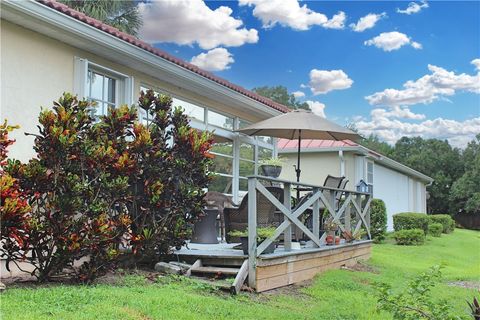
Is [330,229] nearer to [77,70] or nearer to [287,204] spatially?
[287,204]

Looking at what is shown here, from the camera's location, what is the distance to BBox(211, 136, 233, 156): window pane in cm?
970

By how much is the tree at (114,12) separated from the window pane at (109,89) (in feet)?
44.2

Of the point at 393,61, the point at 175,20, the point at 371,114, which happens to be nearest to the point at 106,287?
the point at 175,20

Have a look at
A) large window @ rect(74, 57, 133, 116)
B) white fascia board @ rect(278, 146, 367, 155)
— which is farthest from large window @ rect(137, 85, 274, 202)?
white fascia board @ rect(278, 146, 367, 155)

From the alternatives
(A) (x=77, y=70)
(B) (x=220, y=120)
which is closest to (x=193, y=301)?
(A) (x=77, y=70)

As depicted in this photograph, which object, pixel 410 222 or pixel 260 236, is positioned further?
pixel 410 222

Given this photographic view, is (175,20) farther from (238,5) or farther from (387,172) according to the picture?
(387,172)

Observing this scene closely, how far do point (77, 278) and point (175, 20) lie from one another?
949 centimetres

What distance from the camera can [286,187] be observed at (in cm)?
618

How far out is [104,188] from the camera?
4.91 meters

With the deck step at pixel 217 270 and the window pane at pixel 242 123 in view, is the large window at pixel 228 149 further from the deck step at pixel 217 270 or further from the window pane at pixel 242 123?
the deck step at pixel 217 270

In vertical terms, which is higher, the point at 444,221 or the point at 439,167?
the point at 439,167

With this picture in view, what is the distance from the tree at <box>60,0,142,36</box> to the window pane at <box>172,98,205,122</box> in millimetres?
12074

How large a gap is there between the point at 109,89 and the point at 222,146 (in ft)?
11.2
